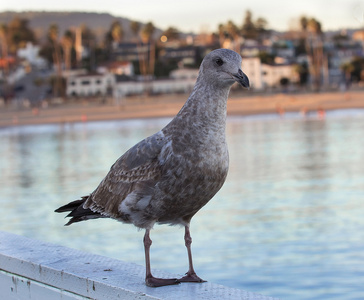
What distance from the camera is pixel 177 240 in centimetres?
1098

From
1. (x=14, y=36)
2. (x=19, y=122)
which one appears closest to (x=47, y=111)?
(x=19, y=122)

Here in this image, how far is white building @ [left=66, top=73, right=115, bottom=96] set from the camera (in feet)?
348

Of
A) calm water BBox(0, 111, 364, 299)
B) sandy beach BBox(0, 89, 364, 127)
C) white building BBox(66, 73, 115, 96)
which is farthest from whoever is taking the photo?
white building BBox(66, 73, 115, 96)

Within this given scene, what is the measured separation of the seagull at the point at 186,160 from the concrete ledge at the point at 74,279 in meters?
0.15

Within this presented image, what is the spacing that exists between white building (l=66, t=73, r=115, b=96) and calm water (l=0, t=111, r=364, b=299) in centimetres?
8332

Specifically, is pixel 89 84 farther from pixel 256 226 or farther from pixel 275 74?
pixel 256 226

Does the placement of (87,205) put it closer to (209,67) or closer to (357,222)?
(209,67)

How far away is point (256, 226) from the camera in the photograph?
11688 millimetres

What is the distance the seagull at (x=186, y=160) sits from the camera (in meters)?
3.44

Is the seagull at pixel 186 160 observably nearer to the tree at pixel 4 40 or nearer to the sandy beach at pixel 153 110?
Answer: the sandy beach at pixel 153 110

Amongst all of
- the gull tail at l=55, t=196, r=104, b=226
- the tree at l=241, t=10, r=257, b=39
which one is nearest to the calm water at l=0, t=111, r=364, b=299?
the gull tail at l=55, t=196, r=104, b=226

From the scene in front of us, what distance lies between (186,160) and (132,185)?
16.3 inches

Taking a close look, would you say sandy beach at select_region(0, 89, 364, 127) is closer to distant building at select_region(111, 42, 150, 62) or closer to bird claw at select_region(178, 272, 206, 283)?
distant building at select_region(111, 42, 150, 62)

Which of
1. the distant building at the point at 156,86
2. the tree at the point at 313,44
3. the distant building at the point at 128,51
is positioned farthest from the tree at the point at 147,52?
the tree at the point at 313,44
